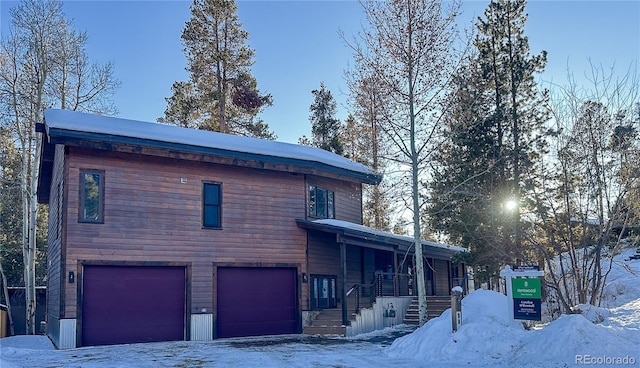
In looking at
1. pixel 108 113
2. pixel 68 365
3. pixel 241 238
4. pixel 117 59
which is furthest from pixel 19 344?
pixel 117 59

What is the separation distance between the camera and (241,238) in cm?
1745

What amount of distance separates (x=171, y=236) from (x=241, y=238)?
2211 mm

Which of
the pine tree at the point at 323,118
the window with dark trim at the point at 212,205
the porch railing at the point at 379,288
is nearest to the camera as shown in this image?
the window with dark trim at the point at 212,205

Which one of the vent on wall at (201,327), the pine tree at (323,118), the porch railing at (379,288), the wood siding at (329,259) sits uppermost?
the pine tree at (323,118)

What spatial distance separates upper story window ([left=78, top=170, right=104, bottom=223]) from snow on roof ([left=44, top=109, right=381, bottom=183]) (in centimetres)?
123

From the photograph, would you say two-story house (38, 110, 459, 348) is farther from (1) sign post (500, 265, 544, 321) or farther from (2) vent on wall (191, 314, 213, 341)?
(1) sign post (500, 265, 544, 321)

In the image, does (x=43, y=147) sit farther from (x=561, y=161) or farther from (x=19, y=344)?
(x=561, y=161)

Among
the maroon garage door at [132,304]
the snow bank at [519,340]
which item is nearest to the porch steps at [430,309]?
the snow bank at [519,340]

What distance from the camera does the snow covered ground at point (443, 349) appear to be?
33.1 ft

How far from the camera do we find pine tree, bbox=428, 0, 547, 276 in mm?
20750

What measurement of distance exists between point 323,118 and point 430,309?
22.0 metres

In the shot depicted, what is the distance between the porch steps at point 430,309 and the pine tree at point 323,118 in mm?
19500

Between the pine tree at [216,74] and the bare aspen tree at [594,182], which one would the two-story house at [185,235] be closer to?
the bare aspen tree at [594,182]

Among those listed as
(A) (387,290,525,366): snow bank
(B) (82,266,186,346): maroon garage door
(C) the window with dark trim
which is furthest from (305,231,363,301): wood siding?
(A) (387,290,525,366): snow bank
